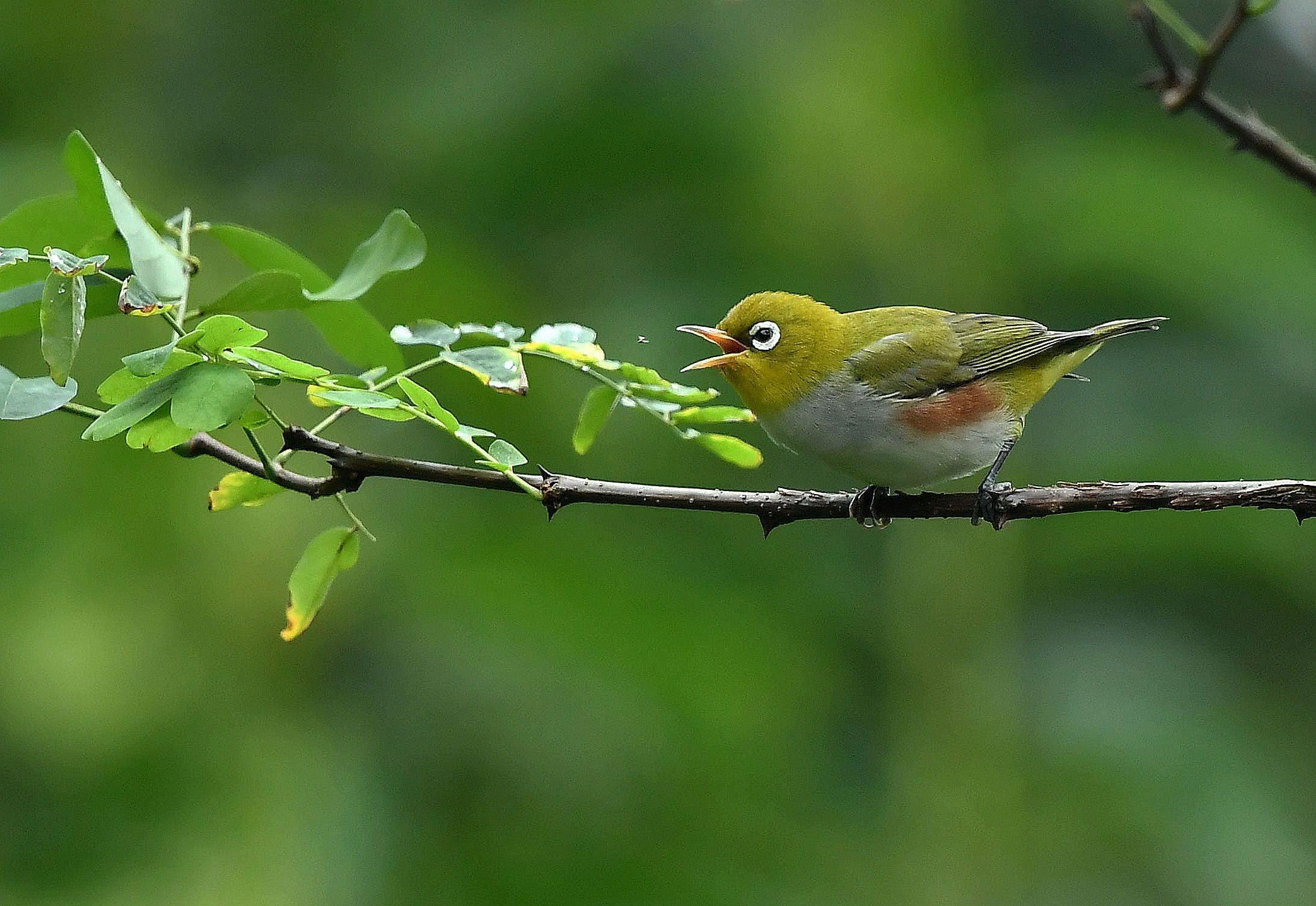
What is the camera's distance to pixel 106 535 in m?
4.62

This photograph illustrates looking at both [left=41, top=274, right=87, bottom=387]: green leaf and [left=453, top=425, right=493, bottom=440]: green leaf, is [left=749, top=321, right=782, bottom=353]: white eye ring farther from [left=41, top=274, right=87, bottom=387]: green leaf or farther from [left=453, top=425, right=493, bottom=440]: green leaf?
[left=41, top=274, right=87, bottom=387]: green leaf

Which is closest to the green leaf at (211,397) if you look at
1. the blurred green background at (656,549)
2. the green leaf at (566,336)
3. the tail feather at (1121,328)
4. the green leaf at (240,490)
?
the green leaf at (240,490)

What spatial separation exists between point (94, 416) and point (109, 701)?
2.50 meters

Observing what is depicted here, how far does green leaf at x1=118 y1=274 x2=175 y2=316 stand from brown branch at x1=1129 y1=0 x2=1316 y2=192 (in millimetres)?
1918

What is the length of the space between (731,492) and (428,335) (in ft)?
2.16

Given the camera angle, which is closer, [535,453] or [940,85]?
[535,453]

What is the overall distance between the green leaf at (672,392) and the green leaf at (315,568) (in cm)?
62

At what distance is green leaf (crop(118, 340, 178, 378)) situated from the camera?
1798 millimetres

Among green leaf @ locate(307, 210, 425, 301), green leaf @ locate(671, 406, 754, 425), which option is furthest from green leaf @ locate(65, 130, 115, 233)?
green leaf @ locate(671, 406, 754, 425)

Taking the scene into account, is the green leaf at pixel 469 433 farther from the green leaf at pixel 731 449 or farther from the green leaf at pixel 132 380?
the green leaf at pixel 731 449

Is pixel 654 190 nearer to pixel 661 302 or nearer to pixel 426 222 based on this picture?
pixel 661 302

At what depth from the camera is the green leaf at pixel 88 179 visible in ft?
6.59

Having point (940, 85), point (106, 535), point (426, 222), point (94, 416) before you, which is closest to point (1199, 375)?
point (940, 85)

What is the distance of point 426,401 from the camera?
199 centimetres
